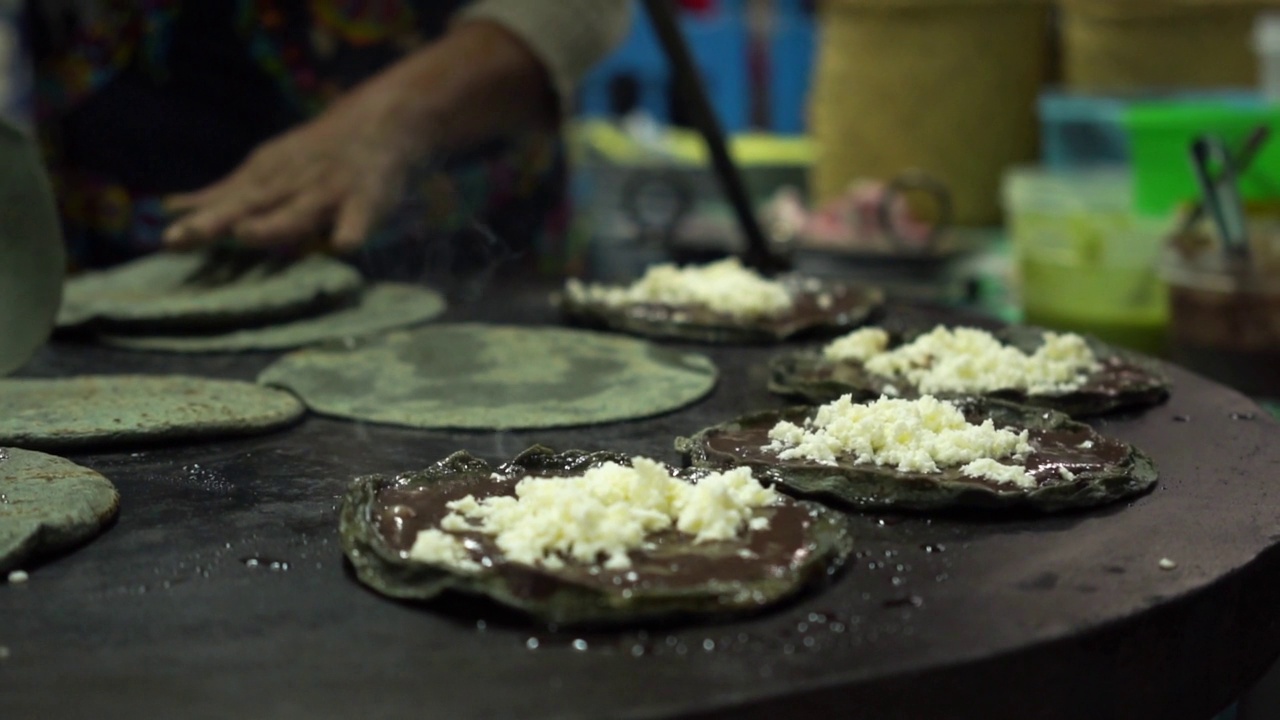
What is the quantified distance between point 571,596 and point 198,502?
2.03 feet

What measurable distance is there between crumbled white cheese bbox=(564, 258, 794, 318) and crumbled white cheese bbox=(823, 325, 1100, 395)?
1.11 ft

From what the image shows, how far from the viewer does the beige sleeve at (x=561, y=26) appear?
11.1 ft

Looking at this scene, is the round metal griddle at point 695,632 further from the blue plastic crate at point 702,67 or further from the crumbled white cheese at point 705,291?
the blue plastic crate at point 702,67

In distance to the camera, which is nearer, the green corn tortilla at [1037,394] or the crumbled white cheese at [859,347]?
the green corn tortilla at [1037,394]

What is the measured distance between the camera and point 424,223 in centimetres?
346

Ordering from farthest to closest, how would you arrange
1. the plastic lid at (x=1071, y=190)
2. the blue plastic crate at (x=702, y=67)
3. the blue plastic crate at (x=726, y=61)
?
the blue plastic crate at (x=726, y=61), the blue plastic crate at (x=702, y=67), the plastic lid at (x=1071, y=190)

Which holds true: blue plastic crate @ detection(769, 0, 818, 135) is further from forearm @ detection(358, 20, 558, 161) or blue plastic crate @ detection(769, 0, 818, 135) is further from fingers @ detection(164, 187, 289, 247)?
fingers @ detection(164, 187, 289, 247)

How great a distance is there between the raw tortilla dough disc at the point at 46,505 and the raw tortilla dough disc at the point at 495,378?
19.2 inches

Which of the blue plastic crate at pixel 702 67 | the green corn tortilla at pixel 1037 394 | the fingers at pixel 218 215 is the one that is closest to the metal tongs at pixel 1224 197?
the green corn tortilla at pixel 1037 394

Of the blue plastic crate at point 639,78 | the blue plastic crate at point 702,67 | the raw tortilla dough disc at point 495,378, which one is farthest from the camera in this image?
the blue plastic crate at point 702,67

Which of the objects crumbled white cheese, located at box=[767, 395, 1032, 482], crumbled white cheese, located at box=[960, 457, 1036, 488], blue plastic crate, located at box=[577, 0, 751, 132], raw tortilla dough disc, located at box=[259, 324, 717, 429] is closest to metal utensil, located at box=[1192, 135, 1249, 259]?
raw tortilla dough disc, located at box=[259, 324, 717, 429]

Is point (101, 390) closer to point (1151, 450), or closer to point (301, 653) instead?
point (301, 653)

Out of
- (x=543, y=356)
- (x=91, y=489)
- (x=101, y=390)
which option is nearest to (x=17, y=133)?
(x=101, y=390)

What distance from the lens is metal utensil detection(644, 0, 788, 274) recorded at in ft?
9.57
